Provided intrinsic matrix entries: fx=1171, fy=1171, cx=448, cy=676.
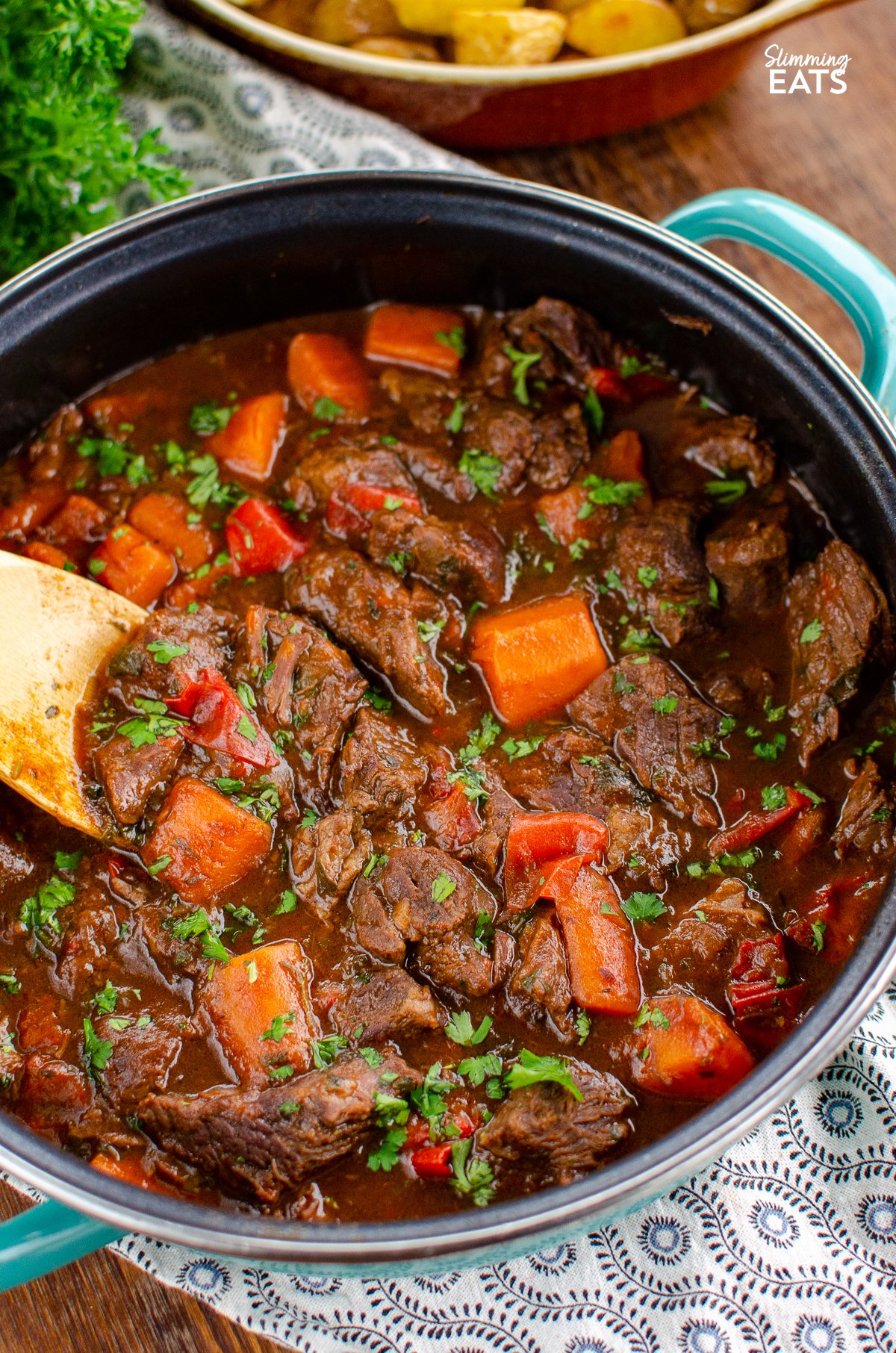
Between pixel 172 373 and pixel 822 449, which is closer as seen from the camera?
pixel 822 449

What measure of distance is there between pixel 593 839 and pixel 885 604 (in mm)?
983

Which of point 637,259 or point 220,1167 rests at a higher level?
point 637,259

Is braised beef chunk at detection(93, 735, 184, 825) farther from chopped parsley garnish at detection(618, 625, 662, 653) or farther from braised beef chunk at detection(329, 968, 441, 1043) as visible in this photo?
chopped parsley garnish at detection(618, 625, 662, 653)

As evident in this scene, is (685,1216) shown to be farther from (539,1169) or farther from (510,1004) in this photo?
(510,1004)

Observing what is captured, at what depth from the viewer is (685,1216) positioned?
290cm

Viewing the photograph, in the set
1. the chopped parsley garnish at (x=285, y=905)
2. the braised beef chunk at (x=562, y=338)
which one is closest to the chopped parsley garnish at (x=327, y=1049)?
the chopped parsley garnish at (x=285, y=905)

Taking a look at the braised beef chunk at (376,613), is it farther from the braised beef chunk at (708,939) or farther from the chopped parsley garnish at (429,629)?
the braised beef chunk at (708,939)

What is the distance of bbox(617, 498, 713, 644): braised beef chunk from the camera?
10.8 ft

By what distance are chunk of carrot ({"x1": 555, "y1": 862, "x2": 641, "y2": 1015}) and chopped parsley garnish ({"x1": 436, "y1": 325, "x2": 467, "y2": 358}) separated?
1.76 metres

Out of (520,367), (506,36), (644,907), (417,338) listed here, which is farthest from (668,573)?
(506,36)

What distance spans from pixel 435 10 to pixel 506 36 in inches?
12.1

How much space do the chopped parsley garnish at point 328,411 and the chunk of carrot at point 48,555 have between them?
89 centimetres

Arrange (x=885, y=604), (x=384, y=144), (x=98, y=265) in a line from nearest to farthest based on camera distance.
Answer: (x=885, y=604) < (x=98, y=265) < (x=384, y=144)

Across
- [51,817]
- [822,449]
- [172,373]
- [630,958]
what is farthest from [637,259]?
[51,817]
